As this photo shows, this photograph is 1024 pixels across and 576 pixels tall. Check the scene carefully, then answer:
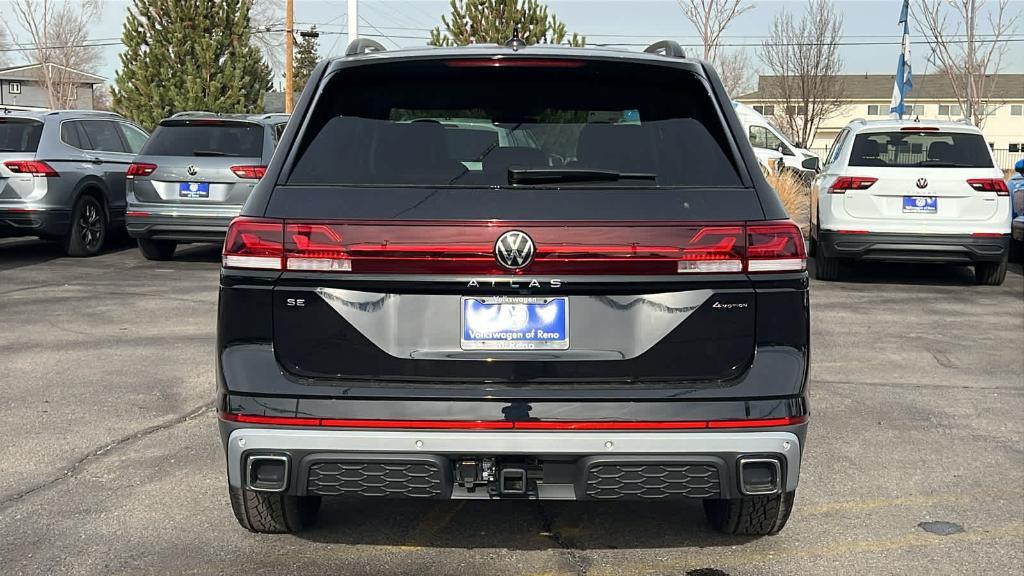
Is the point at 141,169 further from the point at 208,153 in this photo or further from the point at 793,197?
the point at 793,197

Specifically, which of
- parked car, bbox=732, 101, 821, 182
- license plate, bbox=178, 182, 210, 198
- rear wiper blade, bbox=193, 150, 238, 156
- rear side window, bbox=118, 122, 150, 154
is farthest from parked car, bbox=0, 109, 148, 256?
parked car, bbox=732, 101, 821, 182

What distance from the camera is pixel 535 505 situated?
4.88 meters

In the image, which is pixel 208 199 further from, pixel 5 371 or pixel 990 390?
pixel 990 390

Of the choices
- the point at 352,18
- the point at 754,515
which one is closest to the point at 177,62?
the point at 352,18

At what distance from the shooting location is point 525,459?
11.6 ft

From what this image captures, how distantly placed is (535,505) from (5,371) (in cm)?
430

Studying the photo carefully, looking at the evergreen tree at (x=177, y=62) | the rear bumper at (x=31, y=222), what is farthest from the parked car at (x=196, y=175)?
the evergreen tree at (x=177, y=62)

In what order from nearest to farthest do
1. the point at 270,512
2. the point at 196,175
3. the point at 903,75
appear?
the point at 270,512 → the point at 196,175 → the point at 903,75

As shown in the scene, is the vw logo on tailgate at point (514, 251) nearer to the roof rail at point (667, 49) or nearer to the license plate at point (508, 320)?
the license plate at point (508, 320)

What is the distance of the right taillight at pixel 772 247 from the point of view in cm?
357

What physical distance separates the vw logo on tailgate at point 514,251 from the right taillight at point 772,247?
2.21ft

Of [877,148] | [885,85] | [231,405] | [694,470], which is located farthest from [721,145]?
[885,85]

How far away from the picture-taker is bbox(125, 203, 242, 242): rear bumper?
13.0m

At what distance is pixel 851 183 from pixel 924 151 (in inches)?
36.0
